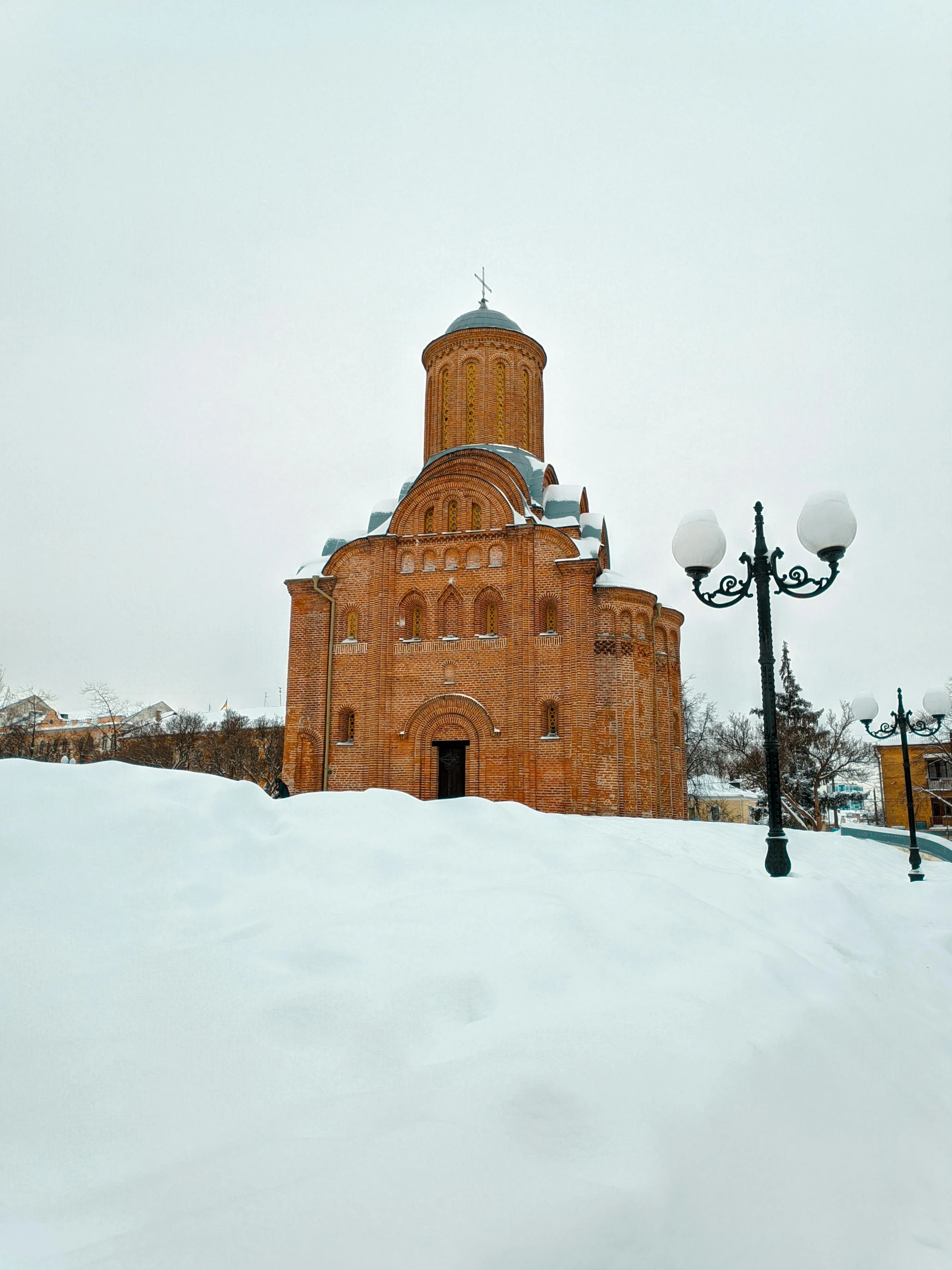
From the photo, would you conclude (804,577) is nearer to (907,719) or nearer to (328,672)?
(907,719)

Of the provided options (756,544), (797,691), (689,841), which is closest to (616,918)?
(756,544)

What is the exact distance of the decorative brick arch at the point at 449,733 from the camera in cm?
1866

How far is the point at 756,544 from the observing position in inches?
275

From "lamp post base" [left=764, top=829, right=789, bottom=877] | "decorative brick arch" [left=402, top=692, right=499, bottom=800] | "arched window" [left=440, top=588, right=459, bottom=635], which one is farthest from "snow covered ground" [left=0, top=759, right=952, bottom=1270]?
"arched window" [left=440, top=588, right=459, bottom=635]

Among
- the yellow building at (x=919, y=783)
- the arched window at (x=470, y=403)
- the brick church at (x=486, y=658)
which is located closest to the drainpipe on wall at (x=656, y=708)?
the brick church at (x=486, y=658)

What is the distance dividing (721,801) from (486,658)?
35034 mm

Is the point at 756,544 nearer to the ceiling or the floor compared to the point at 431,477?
nearer to the floor

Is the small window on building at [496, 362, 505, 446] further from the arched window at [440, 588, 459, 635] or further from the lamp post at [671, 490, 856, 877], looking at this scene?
the lamp post at [671, 490, 856, 877]

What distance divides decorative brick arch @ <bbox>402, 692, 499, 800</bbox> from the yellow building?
23.2 metres

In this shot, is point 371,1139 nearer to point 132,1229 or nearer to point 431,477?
point 132,1229

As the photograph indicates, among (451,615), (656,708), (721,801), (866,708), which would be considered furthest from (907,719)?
(721,801)

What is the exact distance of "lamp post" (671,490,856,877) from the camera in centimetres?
645

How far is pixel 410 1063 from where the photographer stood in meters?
2.17

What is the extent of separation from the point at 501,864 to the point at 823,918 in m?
2.01
